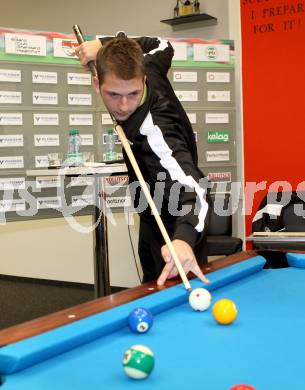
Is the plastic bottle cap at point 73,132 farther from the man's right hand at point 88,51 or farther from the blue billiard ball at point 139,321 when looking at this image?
the blue billiard ball at point 139,321

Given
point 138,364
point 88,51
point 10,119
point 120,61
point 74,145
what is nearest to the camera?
point 138,364

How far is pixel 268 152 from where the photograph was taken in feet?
15.0

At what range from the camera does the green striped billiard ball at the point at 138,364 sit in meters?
1.04

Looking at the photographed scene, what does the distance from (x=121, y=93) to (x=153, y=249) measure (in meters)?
0.81

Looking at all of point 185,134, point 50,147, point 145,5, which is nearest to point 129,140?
point 185,134

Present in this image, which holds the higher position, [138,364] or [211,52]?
[211,52]

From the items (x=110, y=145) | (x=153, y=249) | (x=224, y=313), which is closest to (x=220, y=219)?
(x=110, y=145)

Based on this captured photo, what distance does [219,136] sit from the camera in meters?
4.58

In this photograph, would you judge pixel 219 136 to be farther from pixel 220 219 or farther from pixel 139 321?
pixel 139 321

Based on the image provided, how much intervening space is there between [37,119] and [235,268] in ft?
8.28

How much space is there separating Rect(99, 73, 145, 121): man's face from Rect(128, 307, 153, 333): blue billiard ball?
0.86 metres

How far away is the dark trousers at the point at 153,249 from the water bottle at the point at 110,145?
1643mm

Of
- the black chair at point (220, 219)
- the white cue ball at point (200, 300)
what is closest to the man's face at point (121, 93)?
the white cue ball at point (200, 300)

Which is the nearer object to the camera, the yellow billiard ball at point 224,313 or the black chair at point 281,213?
the yellow billiard ball at point 224,313
